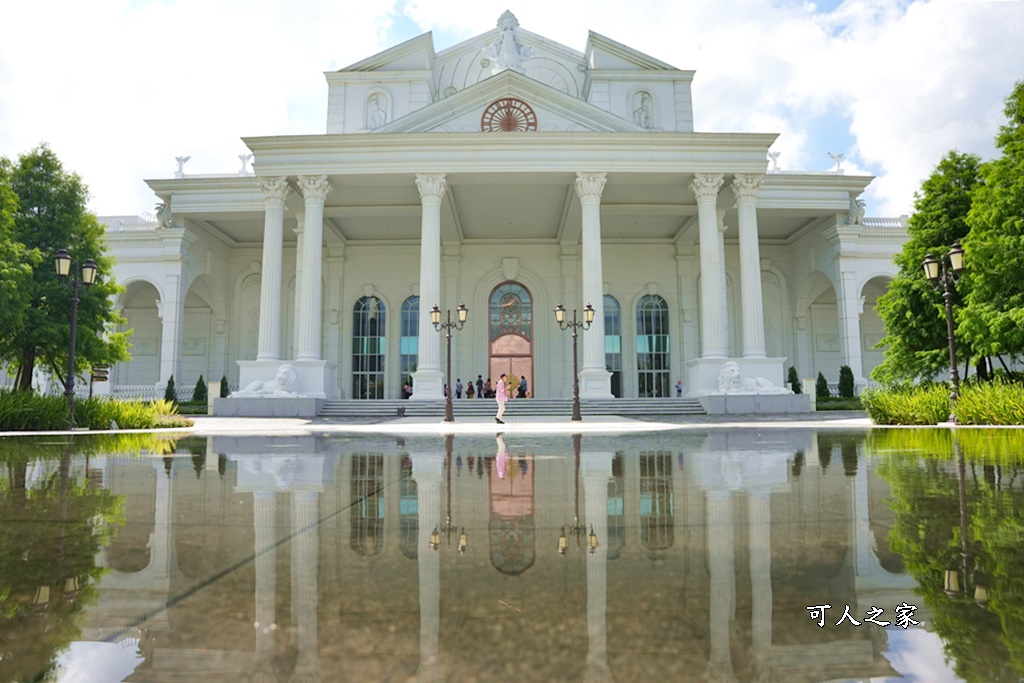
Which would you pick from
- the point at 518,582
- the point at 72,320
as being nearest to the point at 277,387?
the point at 72,320

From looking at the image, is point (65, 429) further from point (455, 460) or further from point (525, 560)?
point (525, 560)

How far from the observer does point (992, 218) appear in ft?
56.6

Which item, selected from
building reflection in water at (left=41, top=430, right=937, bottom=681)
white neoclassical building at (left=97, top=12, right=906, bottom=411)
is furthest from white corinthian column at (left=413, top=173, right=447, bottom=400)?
building reflection in water at (left=41, top=430, right=937, bottom=681)

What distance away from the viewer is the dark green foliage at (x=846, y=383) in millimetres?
30188

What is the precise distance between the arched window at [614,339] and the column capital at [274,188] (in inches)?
702

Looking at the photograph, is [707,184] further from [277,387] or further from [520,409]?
[277,387]

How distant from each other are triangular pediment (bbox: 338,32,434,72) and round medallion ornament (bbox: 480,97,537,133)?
9491 millimetres

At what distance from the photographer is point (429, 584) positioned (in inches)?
80.6

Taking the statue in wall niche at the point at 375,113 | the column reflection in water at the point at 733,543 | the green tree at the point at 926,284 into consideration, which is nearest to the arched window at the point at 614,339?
the green tree at the point at 926,284

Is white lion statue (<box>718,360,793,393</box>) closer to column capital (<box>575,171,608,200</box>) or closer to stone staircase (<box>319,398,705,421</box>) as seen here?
stone staircase (<box>319,398,705,421</box>)

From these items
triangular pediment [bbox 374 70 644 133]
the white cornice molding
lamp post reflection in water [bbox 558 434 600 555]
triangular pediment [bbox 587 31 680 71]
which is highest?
triangular pediment [bbox 587 31 680 71]

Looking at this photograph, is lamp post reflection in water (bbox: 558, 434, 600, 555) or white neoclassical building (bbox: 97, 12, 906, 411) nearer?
lamp post reflection in water (bbox: 558, 434, 600, 555)

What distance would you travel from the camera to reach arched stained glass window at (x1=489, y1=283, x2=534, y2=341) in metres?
35.5

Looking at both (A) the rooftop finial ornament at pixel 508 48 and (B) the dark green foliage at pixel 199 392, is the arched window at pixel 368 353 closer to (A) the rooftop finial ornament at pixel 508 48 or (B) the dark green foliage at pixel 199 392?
(B) the dark green foliage at pixel 199 392
